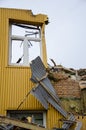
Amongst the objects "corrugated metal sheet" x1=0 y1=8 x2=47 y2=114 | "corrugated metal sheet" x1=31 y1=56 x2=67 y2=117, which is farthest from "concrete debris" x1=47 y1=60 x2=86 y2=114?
"corrugated metal sheet" x1=0 y1=8 x2=47 y2=114

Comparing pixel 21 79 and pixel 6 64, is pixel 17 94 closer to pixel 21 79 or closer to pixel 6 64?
pixel 21 79

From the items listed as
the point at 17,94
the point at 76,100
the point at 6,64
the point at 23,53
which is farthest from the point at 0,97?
the point at 76,100

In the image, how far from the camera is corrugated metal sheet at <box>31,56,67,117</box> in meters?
7.63

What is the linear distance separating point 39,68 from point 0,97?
1484 mm

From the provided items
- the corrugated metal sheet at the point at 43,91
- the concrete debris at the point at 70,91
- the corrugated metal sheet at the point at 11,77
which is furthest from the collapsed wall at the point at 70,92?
the corrugated metal sheet at the point at 11,77

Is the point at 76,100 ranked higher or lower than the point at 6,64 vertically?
lower

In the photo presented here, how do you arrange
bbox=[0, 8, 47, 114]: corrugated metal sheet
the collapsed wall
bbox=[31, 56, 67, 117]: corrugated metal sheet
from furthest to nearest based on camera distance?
the collapsed wall < bbox=[0, 8, 47, 114]: corrugated metal sheet < bbox=[31, 56, 67, 117]: corrugated metal sheet

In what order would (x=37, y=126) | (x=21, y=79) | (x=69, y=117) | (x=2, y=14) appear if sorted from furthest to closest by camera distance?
(x=2, y=14) < (x=21, y=79) < (x=69, y=117) < (x=37, y=126)

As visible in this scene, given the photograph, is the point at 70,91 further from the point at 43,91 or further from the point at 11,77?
the point at 11,77

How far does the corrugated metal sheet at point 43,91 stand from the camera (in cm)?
763

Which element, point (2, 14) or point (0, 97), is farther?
point (2, 14)

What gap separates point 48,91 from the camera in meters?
7.71

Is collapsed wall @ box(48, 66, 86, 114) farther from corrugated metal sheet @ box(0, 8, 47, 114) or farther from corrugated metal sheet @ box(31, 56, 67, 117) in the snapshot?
corrugated metal sheet @ box(0, 8, 47, 114)

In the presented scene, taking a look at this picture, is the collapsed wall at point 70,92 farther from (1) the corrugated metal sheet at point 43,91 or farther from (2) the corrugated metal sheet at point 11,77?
(2) the corrugated metal sheet at point 11,77
